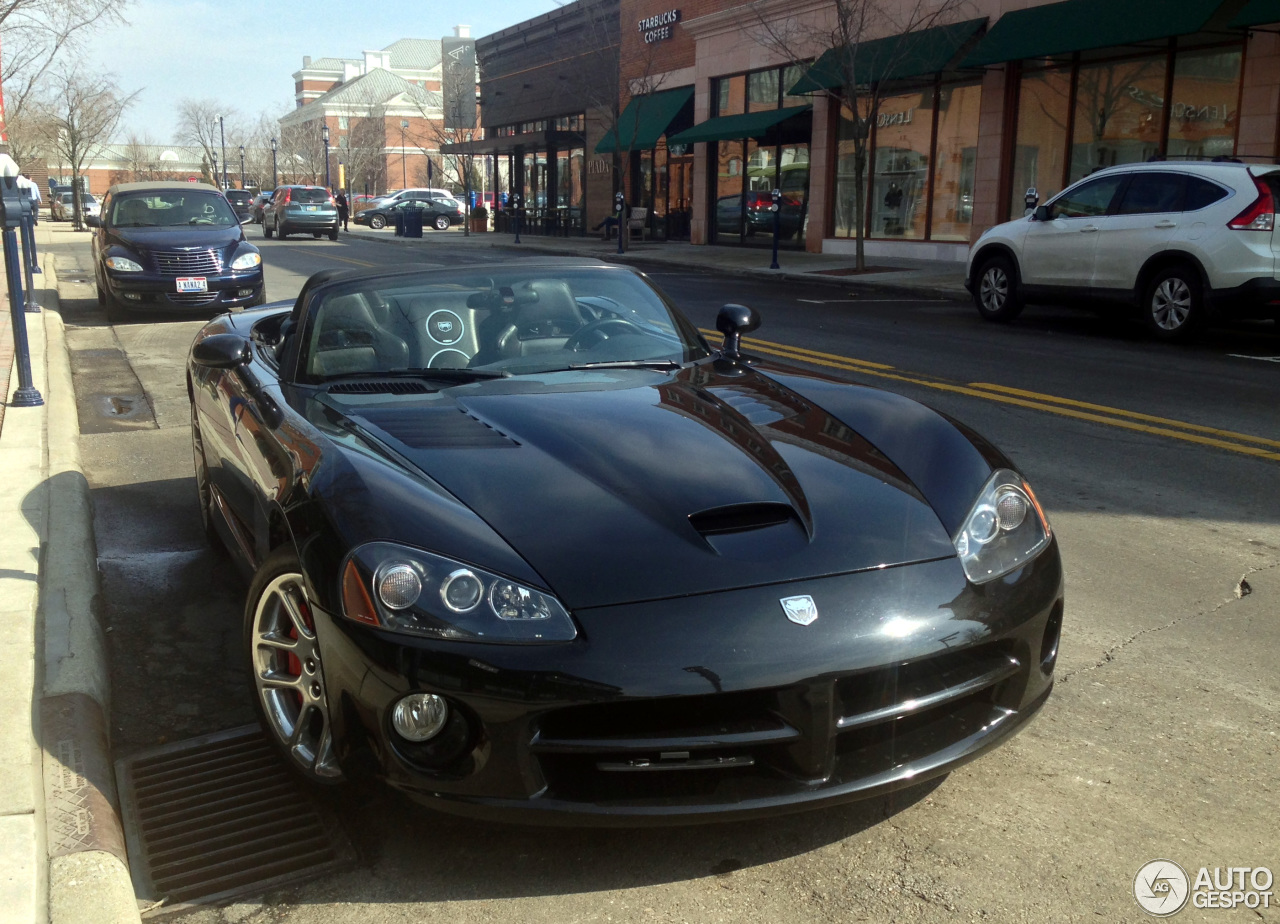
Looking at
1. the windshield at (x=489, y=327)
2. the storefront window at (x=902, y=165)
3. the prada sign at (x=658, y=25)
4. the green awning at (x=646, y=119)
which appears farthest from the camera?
the prada sign at (x=658, y=25)

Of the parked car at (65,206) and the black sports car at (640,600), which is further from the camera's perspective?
the parked car at (65,206)

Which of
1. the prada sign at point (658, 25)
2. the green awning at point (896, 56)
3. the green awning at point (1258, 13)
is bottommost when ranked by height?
the green awning at point (1258, 13)

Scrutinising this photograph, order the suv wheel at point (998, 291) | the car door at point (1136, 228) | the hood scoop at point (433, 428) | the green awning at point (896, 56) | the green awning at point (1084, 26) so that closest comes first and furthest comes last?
the hood scoop at point (433, 428) → the car door at point (1136, 228) → the suv wheel at point (998, 291) → the green awning at point (1084, 26) → the green awning at point (896, 56)

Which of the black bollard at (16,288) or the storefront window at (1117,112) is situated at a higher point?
the storefront window at (1117,112)

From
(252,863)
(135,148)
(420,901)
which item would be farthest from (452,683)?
(135,148)

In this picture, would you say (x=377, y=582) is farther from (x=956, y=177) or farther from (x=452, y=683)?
(x=956, y=177)

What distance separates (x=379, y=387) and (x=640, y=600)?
5.37ft

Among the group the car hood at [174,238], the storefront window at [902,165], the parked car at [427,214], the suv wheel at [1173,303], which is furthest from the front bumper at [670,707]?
the parked car at [427,214]

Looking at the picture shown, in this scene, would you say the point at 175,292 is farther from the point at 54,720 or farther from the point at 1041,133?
the point at 1041,133

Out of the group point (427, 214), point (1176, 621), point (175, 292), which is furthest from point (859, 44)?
point (427, 214)

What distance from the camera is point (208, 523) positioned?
16.9ft

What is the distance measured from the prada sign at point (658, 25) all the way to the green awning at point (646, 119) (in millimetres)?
1502

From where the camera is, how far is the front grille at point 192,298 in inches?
550

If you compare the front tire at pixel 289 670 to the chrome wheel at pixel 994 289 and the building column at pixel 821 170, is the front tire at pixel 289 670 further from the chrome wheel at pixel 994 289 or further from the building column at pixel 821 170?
the building column at pixel 821 170
